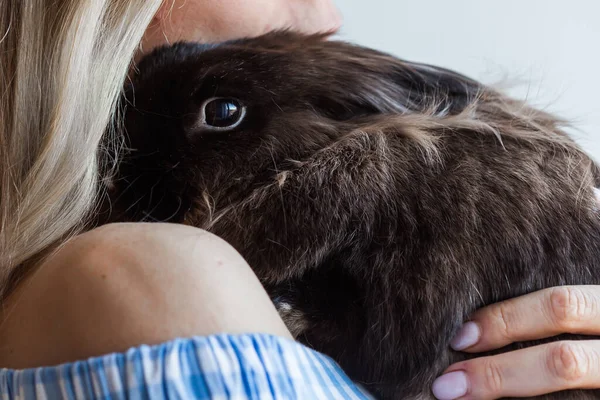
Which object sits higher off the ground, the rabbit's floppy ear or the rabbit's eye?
the rabbit's floppy ear

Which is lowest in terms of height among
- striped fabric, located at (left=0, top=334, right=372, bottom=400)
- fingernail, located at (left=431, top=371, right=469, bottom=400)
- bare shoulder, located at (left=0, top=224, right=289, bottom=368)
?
fingernail, located at (left=431, top=371, right=469, bottom=400)

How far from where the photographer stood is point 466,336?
0.88m

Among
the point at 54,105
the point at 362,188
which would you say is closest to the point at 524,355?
the point at 362,188

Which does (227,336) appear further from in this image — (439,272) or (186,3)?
(186,3)

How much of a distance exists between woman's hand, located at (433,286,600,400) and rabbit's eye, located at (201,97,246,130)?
1.67 ft

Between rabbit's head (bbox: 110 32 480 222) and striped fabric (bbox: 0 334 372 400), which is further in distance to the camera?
rabbit's head (bbox: 110 32 480 222)

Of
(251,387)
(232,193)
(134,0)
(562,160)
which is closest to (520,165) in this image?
(562,160)

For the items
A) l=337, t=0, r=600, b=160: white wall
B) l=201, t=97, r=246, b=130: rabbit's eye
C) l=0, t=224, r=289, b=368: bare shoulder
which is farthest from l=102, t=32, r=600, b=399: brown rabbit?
l=337, t=0, r=600, b=160: white wall

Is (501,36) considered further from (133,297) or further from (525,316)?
(133,297)

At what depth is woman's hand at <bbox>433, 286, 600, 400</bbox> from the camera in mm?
859

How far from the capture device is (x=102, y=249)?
2.20 ft

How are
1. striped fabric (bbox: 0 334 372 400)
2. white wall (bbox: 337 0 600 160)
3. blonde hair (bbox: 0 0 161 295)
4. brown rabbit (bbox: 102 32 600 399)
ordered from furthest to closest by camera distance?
white wall (bbox: 337 0 600 160) < blonde hair (bbox: 0 0 161 295) < brown rabbit (bbox: 102 32 600 399) < striped fabric (bbox: 0 334 372 400)

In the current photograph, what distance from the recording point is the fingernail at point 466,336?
2.87 ft

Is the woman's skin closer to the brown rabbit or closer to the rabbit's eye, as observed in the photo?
the brown rabbit
